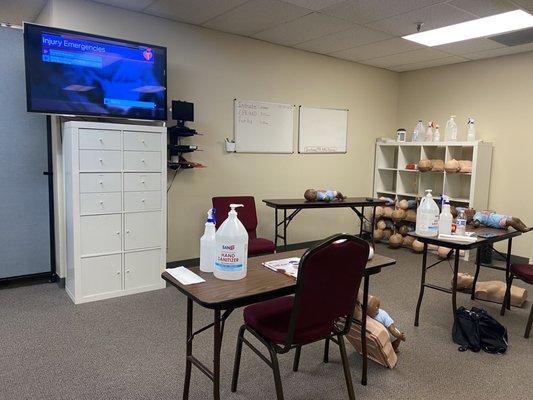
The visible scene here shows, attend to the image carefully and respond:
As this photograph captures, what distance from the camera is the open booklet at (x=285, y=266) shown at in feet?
6.61

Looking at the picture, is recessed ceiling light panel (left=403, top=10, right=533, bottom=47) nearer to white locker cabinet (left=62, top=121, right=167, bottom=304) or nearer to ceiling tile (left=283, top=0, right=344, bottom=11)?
ceiling tile (left=283, top=0, right=344, bottom=11)

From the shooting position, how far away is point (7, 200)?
370 cm

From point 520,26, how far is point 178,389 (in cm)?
435

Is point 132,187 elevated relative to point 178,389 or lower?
elevated

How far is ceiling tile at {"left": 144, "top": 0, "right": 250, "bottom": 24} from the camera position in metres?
3.52

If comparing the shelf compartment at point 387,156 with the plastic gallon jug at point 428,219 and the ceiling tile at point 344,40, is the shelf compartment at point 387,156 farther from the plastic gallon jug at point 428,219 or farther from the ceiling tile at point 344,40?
the plastic gallon jug at point 428,219

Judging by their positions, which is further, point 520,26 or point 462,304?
point 520,26

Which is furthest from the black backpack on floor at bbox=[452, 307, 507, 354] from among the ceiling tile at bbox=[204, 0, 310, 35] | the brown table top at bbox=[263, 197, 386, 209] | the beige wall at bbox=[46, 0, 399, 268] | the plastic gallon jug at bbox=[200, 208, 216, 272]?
the ceiling tile at bbox=[204, 0, 310, 35]

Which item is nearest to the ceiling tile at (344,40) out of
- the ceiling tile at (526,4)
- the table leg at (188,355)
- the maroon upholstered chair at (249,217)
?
the ceiling tile at (526,4)

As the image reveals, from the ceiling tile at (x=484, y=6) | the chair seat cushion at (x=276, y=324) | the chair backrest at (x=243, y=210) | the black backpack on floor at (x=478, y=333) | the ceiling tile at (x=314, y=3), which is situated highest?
the ceiling tile at (x=484, y=6)

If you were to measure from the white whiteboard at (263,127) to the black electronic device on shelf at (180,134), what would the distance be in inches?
27.5

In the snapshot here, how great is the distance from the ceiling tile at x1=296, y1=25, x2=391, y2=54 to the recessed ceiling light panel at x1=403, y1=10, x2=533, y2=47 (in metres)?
0.37

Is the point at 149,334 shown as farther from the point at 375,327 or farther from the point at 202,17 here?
the point at 202,17

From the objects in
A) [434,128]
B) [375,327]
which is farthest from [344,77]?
[375,327]
